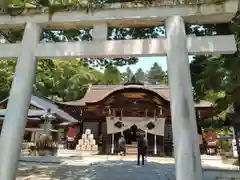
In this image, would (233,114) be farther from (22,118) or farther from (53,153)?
(53,153)

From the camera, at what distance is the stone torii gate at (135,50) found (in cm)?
347

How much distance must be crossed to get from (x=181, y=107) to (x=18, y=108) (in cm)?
260

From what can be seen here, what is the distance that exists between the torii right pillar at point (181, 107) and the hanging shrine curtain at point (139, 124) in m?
12.3

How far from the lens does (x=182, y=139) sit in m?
3.38

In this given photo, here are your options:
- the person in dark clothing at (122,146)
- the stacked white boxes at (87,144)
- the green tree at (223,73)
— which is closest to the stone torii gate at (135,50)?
the green tree at (223,73)

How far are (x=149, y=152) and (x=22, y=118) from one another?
43.2 feet

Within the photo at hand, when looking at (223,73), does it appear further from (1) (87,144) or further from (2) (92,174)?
(1) (87,144)

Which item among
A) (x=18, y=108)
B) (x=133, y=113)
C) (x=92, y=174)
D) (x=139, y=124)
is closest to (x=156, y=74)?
(x=133, y=113)

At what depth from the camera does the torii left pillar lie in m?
3.59

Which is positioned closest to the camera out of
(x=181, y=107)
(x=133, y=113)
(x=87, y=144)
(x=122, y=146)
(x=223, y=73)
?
(x=181, y=107)

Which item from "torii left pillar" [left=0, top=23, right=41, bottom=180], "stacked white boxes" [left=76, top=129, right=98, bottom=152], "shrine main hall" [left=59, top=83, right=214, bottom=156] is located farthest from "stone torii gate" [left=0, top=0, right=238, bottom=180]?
"stacked white boxes" [left=76, top=129, right=98, bottom=152]

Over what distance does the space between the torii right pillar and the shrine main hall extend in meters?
11.0

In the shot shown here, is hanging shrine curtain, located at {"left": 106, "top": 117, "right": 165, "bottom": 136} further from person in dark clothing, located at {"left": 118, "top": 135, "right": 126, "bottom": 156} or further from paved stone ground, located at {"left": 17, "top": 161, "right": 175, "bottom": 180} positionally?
Result: paved stone ground, located at {"left": 17, "top": 161, "right": 175, "bottom": 180}

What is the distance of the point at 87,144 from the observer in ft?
52.4
